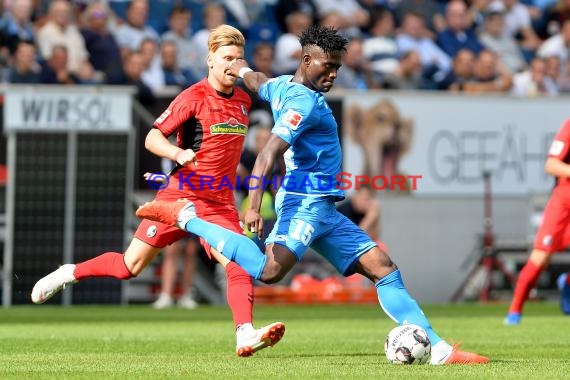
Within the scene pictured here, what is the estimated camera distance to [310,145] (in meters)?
9.04

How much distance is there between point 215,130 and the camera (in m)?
10.3

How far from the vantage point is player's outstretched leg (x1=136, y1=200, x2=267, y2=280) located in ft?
29.8

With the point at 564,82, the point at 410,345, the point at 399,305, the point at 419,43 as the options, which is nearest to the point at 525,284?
the point at 399,305

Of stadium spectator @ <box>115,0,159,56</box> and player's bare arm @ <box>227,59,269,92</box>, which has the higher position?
stadium spectator @ <box>115,0,159,56</box>

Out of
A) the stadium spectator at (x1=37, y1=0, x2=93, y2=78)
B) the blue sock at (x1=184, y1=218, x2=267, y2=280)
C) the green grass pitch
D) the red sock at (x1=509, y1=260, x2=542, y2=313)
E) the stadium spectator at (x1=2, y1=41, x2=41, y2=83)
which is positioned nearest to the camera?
the green grass pitch

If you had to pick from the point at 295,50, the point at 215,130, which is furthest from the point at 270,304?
the point at 215,130

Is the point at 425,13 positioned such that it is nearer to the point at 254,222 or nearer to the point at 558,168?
the point at 558,168

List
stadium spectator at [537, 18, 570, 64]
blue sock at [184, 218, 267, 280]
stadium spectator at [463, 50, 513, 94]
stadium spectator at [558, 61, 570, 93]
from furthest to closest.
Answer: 1. stadium spectator at [537, 18, 570, 64]
2. stadium spectator at [558, 61, 570, 93]
3. stadium spectator at [463, 50, 513, 94]
4. blue sock at [184, 218, 267, 280]

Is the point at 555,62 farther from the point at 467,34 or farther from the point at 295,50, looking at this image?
the point at 295,50

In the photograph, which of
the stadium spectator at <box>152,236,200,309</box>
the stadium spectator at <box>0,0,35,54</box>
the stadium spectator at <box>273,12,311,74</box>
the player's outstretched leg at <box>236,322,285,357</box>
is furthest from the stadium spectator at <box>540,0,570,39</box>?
the player's outstretched leg at <box>236,322,285,357</box>

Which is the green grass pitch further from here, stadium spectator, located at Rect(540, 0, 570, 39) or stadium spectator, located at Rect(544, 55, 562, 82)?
stadium spectator, located at Rect(540, 0, 570, 39)

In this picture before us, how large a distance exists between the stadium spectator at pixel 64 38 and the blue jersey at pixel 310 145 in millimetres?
10767

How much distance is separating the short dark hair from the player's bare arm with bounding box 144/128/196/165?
1125 mm

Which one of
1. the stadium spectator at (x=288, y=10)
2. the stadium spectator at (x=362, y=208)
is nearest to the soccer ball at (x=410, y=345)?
A: the stadium spectator at (x=362, y=208)
